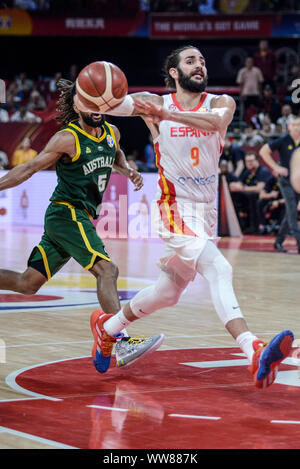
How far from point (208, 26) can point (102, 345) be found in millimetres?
22633

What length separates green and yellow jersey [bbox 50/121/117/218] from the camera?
625 centimetres

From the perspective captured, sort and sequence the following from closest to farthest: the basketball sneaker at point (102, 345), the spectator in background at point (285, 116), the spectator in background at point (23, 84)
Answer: the basketball sneaker at point (102, 345) < the spectator in background at point (285, 116) < the spectator in background at point (23, 84)

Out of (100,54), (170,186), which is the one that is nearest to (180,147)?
(170,186)

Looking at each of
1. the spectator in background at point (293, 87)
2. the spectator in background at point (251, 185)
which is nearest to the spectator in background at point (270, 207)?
the spectator in background at point (251, 185)

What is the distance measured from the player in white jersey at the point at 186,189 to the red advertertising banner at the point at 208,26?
21.4 meters

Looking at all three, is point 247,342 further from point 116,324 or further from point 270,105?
point 270,105

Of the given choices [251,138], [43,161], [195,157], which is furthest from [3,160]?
[195,157]

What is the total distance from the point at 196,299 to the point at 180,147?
13.5 feet

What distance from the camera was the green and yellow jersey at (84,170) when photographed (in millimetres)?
6254

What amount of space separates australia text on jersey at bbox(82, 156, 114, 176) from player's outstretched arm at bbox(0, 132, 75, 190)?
0.17 meters

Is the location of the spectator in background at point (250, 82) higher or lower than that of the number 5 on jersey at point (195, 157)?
higher

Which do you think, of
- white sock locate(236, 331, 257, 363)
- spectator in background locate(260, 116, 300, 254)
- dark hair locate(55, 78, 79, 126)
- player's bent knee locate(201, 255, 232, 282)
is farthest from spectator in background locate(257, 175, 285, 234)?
white sock locate(236, 331, 257, 363)

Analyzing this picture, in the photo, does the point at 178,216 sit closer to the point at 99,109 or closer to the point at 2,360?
the point at 99,109

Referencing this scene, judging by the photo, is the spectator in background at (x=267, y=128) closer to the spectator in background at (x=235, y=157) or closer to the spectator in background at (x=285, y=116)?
the spectator in background at (x=285, y=116)
